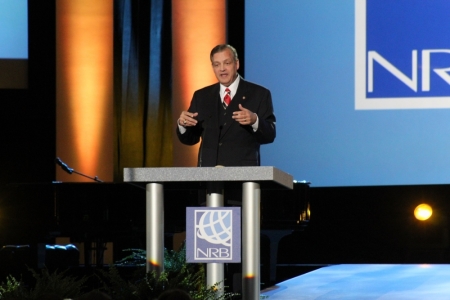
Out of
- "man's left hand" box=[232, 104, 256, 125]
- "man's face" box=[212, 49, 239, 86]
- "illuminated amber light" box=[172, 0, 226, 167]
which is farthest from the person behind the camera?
"illuminated amber light" box=[172, 0, 226, 167]

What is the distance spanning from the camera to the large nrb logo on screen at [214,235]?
259 cm

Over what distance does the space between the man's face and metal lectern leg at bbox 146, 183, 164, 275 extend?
27.9 inches

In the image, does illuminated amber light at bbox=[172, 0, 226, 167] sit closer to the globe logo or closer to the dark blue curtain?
the dark blue curtain

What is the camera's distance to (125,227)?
245 inches

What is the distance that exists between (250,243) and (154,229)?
12.3 inches

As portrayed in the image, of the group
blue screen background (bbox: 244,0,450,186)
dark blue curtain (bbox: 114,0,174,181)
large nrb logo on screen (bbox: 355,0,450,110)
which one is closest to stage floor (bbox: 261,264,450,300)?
blue screen background (bbox: 244,0,450,186)

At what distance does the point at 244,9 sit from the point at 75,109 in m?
2.22

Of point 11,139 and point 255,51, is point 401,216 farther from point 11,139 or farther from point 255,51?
point 11,139

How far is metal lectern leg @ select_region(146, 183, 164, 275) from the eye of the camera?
2639 mm

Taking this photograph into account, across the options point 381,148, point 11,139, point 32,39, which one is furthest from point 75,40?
point 381,148

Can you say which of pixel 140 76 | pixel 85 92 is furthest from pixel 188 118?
pixel 85 92

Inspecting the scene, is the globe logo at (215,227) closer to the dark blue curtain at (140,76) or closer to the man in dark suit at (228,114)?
the man in dark suit at (228,114)

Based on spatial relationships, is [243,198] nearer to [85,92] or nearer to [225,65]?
[225,65]

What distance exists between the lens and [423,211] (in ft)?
23.8
